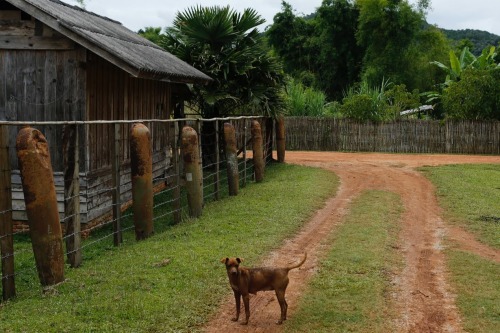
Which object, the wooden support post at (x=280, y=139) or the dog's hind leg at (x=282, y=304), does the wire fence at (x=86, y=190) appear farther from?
the wooden support post at (x=280, y=139)

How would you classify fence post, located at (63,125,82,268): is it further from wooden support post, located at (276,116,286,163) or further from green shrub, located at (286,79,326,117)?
green shrub, located at (286,79,326,117)

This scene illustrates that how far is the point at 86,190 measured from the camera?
10.8 metres

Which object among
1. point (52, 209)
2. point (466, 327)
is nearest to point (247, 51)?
point (52, 209)

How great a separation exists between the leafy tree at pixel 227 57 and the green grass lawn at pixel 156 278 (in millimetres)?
6847

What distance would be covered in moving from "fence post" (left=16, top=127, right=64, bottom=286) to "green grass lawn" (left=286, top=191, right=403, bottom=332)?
291 cm

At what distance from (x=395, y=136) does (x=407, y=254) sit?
65.1 feet

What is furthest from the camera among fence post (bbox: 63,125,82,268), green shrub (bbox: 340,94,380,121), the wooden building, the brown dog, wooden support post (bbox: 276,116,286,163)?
green shrub (bbox: 340,94,380,121)

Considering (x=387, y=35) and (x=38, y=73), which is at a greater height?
(x=387, y=35)

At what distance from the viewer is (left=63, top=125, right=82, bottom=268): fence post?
29.8 feet

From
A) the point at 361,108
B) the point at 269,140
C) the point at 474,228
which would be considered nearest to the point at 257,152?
the point at 269,140

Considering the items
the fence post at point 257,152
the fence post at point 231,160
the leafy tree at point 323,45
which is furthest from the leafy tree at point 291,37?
the fence post at point 231,160

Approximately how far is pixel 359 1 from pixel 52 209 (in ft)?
119

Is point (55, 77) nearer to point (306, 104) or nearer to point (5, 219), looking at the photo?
point (5, 219)

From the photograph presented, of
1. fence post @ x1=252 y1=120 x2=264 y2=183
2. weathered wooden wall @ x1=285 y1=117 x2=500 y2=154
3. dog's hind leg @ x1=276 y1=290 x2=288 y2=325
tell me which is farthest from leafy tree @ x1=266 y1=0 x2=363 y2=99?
dog's hind leg @ x1=276 y1=290 x2=288 y2=325
